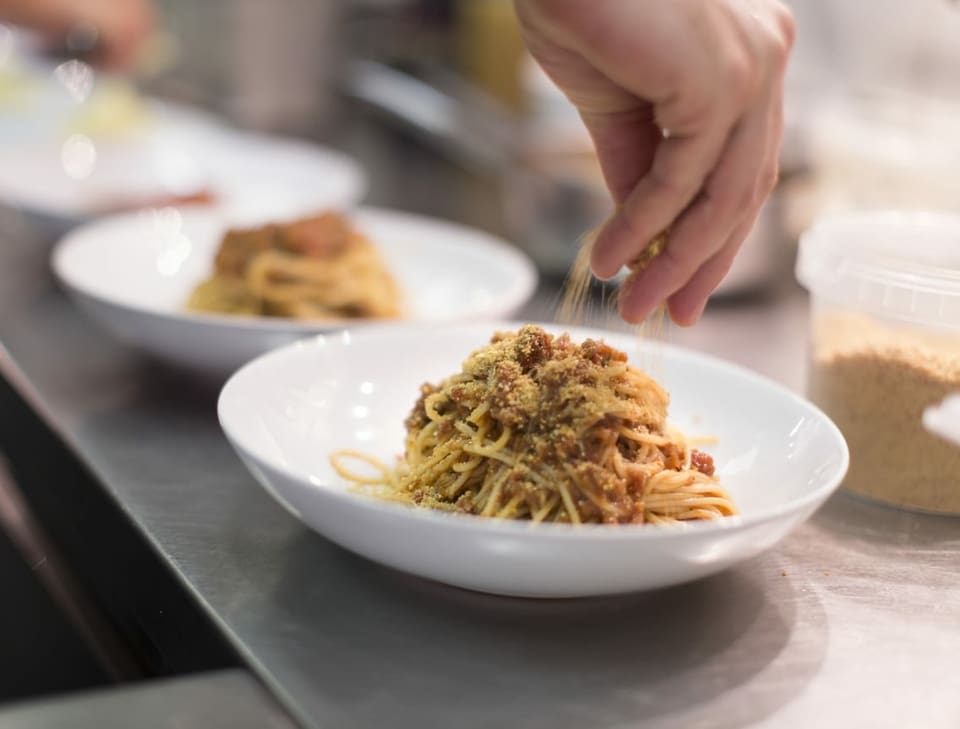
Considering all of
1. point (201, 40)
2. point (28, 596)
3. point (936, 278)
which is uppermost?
point (936, 278)

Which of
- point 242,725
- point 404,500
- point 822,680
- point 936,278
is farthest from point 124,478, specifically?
point 936,278

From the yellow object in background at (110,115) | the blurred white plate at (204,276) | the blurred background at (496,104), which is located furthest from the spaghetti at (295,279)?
the yellow object in background at (110,115)

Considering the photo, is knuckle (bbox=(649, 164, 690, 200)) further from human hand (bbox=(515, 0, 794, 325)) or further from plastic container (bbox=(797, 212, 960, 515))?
plastic container (bbox=(797, 212, 960, 515))

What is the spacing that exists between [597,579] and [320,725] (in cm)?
23

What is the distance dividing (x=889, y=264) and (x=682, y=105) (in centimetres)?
37

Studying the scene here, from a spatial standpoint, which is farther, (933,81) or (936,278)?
(933,81)

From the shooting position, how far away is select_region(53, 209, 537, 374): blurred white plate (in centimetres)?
140

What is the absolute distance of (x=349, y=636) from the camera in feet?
3.10

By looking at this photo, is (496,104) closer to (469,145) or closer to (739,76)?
(469,145)

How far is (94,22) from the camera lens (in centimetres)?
264

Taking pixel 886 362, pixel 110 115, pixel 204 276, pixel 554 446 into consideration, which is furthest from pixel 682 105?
pixel 110 115

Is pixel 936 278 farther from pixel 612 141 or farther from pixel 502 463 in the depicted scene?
pixel 502 463

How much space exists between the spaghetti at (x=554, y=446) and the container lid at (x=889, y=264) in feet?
0.82

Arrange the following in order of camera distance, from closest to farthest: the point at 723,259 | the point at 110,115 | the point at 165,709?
the point at 165,709 < the point at 723,259 < the point at 110,115
